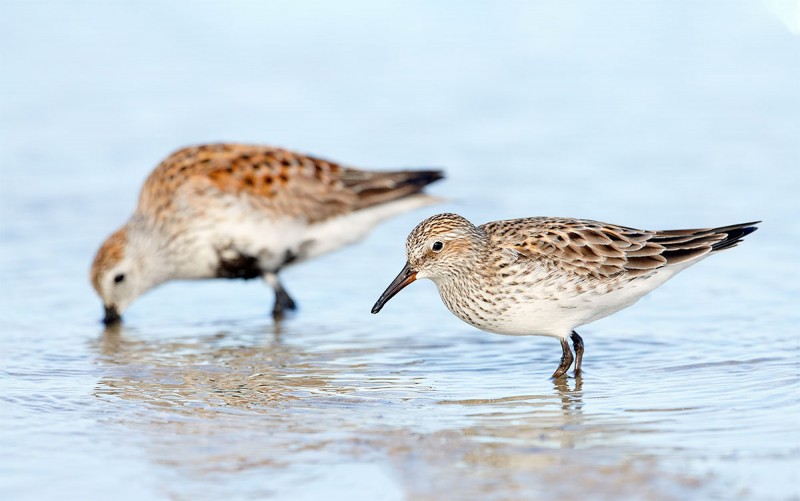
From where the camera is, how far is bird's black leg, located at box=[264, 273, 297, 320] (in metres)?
10.4

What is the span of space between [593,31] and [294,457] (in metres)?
14.5

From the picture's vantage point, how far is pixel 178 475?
5.88 m

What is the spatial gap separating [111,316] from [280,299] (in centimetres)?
139

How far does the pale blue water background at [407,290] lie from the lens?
6070mm

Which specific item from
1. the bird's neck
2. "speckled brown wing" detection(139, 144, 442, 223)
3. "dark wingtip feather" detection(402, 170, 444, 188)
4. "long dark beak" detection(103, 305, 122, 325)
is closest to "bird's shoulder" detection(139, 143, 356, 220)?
"speckled brown wing" detection(139, 144, 442, 223)

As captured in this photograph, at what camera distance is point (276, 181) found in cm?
1084

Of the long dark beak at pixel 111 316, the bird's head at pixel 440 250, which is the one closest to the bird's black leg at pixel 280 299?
the long dark beak at pixel 111 316

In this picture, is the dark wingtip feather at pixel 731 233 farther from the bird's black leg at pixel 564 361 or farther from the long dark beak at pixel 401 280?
the long dark beak at pixel 401 280

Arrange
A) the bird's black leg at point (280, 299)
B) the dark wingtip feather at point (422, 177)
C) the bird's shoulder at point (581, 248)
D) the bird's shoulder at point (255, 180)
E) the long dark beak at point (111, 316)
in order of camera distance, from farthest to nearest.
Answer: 1. the dark wingtip feather at point (422, 177)
2. the bird's shoulder at point (255, 180)
3. the bird's black leg at point (280, 299)
4. the long dark beak at point (111, 316)
5. the bird's shoulder at point (581, 248)

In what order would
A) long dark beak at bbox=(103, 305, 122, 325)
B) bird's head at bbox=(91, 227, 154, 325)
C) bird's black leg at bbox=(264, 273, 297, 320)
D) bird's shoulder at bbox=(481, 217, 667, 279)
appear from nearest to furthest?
bird's shoulder at bbox=(481, 217, 667, 279), long dark beak at bbox=(103, 305, 122, 325), bird's head at bbox=(91, 227, 154, 325), bird's black leg at bbox=(264, 273, 297, 320)

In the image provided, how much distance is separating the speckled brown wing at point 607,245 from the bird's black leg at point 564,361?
491 millimetres

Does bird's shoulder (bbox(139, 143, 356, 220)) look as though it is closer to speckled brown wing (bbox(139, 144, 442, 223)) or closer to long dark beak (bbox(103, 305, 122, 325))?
speckled brown wing (bbox(139, 144, 442, 223))

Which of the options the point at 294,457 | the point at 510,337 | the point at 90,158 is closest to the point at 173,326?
the point at 510,337

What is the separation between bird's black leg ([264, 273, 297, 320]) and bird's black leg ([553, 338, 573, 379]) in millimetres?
3075
